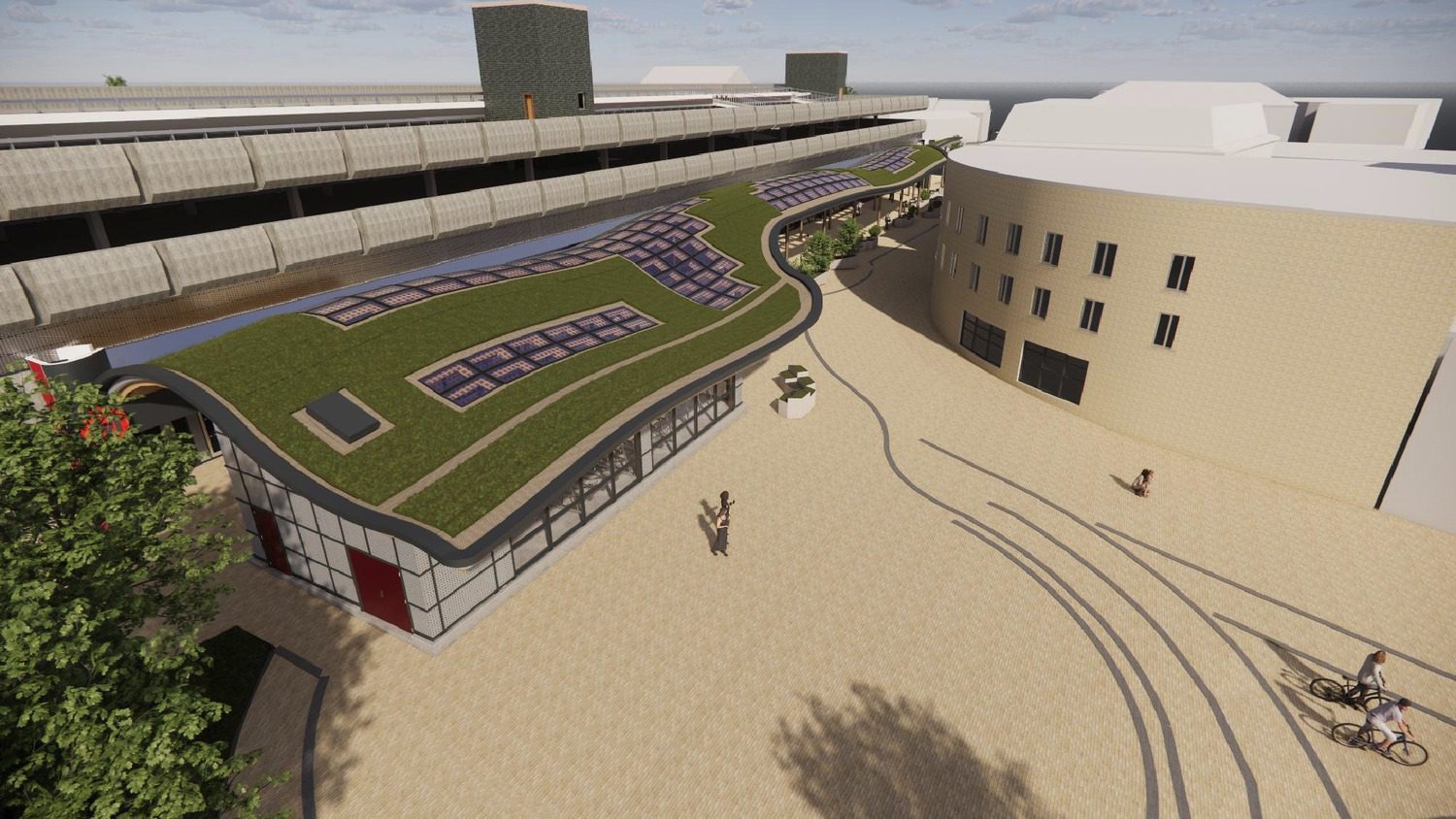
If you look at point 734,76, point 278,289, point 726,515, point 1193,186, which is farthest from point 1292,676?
point 734,76

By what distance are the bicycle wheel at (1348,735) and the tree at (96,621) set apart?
2420 cm

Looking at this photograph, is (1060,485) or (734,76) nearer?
(1060,485)

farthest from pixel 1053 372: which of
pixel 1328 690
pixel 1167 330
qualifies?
pixel 1328 690

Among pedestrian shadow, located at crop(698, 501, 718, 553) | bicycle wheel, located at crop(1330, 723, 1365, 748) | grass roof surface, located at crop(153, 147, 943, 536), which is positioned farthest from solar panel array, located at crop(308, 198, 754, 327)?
bicycle wheel, located at crop(1330, 723, 1365, 748)

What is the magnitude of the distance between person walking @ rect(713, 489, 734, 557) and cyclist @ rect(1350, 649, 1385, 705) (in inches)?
684

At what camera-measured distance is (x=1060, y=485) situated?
91.0ft

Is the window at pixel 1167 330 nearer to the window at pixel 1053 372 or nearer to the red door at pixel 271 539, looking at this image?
the window at pixel 1053 372

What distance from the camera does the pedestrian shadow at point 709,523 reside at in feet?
74.4

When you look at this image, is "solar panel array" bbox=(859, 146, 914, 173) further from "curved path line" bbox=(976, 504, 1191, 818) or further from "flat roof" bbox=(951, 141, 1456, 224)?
"curved path line" bbox=(976, 504, 1191, 818)

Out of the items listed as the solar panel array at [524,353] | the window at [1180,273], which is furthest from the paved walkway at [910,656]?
the window at [1180,273]

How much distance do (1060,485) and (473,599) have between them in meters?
23.1

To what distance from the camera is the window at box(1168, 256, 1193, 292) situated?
2814 centimetres

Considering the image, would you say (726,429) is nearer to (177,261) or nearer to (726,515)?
(726,515)

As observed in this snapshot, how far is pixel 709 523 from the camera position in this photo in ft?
78.6
